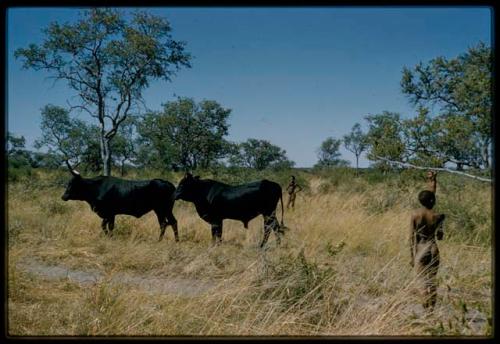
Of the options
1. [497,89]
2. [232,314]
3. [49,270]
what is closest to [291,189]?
[49,270]

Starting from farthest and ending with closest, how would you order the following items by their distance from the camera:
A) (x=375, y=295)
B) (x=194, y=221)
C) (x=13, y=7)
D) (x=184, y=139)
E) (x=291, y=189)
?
1. (x=184, y=139)
2. (x=291, y=189)
3. (x=194, y=221)
4. (x=375, y=295)
5. (x=13, y=7)

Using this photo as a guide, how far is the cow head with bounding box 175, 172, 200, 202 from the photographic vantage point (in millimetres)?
8062

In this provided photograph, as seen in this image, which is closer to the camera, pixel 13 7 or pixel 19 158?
pixel 13 7

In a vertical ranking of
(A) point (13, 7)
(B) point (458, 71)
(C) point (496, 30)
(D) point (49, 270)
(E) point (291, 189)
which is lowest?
(D) point (49, 270)

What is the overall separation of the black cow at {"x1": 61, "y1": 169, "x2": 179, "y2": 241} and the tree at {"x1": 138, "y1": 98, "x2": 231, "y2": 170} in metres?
13.7

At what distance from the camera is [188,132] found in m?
23.4

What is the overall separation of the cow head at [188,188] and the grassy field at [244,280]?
0.86 m

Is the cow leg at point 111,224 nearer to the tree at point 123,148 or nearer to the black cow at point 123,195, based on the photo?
the black cow at point 123,195

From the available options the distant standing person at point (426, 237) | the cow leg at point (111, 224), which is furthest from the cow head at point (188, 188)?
the distant standing person at point (426, 237)

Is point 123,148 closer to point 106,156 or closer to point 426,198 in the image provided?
point 106,156

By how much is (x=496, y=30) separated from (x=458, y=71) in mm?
7972

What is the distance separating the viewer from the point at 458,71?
8.81 meters

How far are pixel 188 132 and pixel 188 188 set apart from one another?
51.3 feet

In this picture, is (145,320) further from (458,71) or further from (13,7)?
(458,71)
